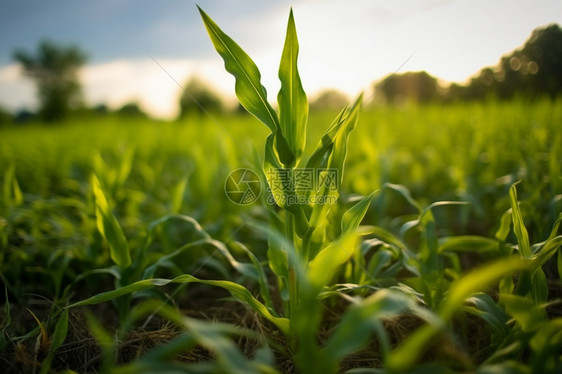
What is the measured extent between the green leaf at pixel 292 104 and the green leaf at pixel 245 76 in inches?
1.6

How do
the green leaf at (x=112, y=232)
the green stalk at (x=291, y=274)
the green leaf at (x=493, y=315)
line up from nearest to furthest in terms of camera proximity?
the green leaf at (x=493, y=315) < the green stalk at (x=291, y=274) < the green leaf at (x=112, y=232)

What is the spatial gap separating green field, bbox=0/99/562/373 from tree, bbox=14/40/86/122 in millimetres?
35696

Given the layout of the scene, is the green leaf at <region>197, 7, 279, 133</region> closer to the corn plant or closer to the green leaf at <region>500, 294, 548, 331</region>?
the corn plant

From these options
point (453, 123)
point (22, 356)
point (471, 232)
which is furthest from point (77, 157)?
point (453, 123)

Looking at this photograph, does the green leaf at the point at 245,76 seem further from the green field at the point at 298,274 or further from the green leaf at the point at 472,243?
the green leaf at the point at 472,243

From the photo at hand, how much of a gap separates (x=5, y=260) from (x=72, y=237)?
29 centimetres

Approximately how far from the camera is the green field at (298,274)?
569 millimetres

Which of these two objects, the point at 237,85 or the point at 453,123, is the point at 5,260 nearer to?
the point at 237,85

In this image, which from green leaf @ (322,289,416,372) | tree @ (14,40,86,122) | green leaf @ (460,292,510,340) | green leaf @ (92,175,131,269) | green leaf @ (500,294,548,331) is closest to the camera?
green leaf @ (322,289,416,372)

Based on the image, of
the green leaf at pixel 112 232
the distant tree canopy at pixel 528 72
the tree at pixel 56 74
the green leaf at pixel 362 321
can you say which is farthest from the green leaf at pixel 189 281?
the tree at pixel 56 74

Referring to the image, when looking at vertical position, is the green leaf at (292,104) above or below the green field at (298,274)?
above

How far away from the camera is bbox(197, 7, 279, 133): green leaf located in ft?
2.81

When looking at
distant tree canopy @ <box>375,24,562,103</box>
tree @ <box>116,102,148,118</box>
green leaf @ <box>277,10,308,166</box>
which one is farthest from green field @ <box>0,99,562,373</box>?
tree @ <box>116,102,148,118</box>

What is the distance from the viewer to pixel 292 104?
0.88 m
